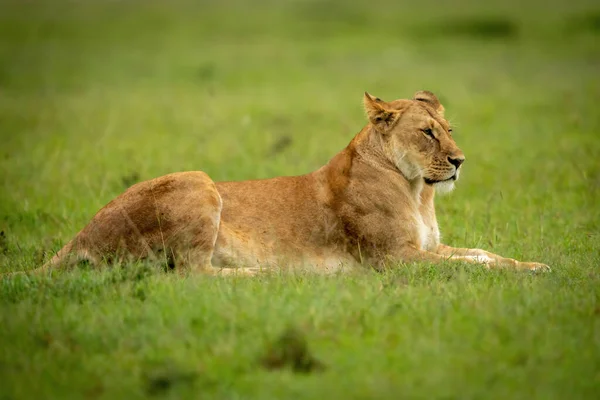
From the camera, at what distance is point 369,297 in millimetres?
5531

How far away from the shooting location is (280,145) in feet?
42.9

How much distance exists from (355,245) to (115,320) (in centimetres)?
234

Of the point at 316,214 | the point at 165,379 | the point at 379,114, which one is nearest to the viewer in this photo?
the point at 165,379

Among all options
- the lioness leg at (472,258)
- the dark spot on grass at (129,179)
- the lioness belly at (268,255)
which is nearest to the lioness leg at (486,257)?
the lioness leg at (472,258)

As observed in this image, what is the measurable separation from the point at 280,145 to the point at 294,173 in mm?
1878

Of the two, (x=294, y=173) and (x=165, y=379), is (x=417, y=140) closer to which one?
(x=165, y=379)

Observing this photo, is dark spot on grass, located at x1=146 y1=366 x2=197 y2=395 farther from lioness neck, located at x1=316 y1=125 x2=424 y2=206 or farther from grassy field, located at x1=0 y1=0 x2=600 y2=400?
lioness neck, located at x1=316 y1=125 x2=424 y2=206

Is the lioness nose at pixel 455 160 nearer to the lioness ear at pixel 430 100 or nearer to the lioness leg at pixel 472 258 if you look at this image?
the lioness ear at pixel 430 100

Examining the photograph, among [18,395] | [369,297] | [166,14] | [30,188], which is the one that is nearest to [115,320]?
[18,395]

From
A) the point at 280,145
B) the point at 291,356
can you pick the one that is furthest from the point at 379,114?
the point at 280,145

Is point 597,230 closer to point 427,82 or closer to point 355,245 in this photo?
point 355,245

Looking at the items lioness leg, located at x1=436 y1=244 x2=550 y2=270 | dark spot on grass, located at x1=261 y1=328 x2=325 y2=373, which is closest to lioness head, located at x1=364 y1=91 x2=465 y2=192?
lioness leg, located at x1=436 y1=244 x2=550 y2=270

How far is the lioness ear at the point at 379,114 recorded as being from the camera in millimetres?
7203

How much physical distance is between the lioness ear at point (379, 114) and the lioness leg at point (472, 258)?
1.03 metres
